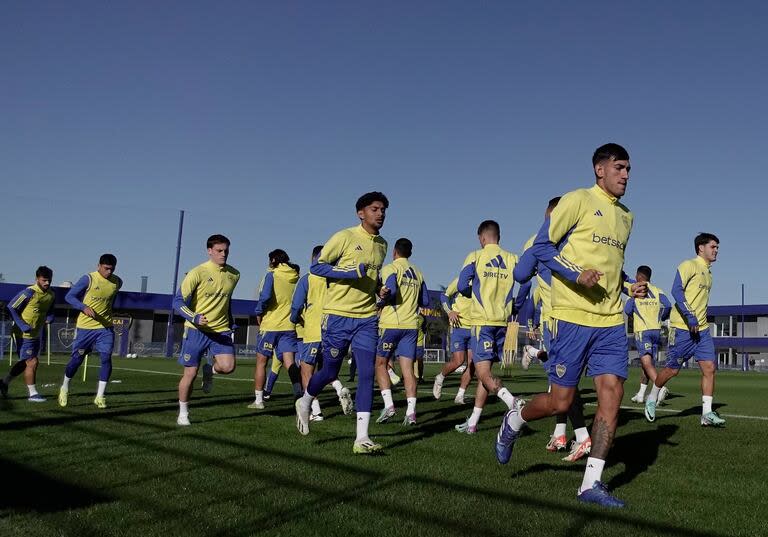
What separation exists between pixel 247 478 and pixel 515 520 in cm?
201

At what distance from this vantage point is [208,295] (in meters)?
8.95

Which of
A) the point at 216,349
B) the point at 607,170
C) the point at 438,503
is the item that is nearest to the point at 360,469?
the point at 438,503

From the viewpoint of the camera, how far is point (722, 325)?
78.9 meters

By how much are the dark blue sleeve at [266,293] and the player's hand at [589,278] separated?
6843mm

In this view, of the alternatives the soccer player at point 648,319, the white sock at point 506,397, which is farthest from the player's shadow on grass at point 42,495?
the soccer player at point 648,319

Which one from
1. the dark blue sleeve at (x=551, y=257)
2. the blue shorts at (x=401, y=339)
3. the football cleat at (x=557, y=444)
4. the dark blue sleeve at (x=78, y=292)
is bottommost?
the football cleat at (x=557, y=444)

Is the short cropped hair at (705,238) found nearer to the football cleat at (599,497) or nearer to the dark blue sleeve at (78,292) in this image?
the football cleat at (599,497)

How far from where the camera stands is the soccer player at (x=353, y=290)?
6805 millimetres

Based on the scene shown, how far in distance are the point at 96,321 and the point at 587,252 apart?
8058 millimetres

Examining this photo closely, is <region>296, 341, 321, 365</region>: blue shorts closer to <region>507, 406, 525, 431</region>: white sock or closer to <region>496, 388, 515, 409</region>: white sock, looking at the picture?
<region>496, 388, 515, 409</region>: white sock

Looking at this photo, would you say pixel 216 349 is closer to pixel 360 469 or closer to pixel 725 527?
pixel 360 469

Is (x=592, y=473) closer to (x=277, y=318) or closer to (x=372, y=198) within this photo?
(x=372, y=198)

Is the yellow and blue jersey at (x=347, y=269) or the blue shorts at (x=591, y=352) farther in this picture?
the yellow and blue jersey at (x=347, y=269)

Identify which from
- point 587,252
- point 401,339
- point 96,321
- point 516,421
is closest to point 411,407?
point 401,339
